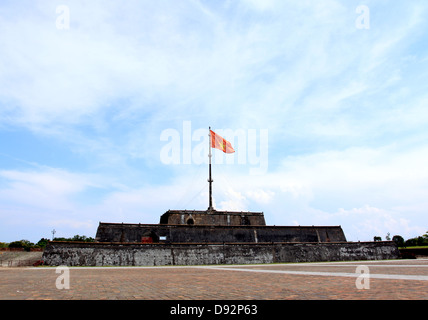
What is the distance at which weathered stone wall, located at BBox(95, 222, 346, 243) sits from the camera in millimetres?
24531

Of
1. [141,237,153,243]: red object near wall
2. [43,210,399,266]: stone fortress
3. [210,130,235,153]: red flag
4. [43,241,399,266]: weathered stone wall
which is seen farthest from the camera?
[210,130,235,153]: red flag

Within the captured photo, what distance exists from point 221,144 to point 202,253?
1453cm

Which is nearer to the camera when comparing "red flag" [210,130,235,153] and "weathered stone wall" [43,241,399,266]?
"weathered stone wall" [43,241,399,266]

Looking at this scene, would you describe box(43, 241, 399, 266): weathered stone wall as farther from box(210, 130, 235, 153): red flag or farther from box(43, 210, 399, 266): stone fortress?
box(210, 130, 235, 153): red flag

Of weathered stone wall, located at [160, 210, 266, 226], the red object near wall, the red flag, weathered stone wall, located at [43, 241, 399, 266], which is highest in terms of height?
the red flag

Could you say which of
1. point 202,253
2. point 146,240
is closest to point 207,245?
point 202,253

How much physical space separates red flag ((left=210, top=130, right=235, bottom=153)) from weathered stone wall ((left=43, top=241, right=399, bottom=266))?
1279 centimetres

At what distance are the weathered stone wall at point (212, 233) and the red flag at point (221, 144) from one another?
9527 millimetres

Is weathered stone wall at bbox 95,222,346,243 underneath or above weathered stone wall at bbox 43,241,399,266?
above

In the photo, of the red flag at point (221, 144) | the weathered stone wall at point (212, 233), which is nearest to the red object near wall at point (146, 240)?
the weathered stone wall at point (212, 233)

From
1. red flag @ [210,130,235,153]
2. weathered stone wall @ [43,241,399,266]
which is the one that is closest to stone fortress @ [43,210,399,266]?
weathered stone wall @ [43,241,399,266]
